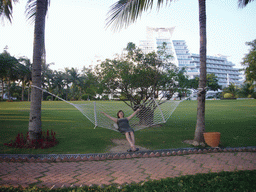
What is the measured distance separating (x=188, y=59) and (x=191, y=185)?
7196 cm

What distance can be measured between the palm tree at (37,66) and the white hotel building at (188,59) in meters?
64.4

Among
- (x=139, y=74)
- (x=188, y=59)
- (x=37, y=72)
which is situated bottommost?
(x=37, y=72)

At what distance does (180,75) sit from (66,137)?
3818mm

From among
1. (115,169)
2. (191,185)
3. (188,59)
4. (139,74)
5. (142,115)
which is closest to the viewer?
(191,185)

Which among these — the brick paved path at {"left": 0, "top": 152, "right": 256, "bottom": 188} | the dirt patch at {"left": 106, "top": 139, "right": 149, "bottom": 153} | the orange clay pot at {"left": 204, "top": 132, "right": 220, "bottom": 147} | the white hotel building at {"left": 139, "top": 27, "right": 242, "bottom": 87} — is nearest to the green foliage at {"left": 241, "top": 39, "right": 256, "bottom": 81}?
the orange clay pot at {"left": 204, "top": 132, "right": 220, "bottom": 147}

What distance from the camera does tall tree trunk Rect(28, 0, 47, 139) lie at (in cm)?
392

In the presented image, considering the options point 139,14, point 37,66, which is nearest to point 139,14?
point 139,14

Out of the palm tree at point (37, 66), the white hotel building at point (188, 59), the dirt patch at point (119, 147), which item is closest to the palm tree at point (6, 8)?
the palm tree at point (37, 66)

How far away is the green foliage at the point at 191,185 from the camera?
2.02m

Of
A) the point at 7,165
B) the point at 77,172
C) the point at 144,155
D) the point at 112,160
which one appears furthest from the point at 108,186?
the point at 7,165

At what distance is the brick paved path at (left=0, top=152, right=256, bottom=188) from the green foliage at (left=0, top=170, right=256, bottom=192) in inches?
7.4

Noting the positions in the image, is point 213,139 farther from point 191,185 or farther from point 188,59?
point 188,59

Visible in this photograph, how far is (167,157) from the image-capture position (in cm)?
335

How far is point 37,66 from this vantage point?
402cm
